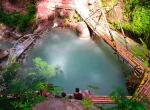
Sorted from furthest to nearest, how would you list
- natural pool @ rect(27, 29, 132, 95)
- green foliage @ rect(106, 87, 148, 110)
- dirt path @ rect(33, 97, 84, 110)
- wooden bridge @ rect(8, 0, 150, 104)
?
natural pool @ rect(27, 29, 132, 95), wooden bridge @ rect(8, 0, 150, 104), dirt path @ rect(33, 97, 84, 110), green foliage @ rect(106, 87, 148, 110)

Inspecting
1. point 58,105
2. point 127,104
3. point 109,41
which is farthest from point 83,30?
point 127,104

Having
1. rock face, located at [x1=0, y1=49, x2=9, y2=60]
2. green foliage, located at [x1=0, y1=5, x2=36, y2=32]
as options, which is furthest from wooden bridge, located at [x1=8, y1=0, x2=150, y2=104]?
green foliage, located at [x1=0, y1=5, x2=36, y2=32]

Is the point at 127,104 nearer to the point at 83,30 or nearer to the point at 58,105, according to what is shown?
the point at 58,105

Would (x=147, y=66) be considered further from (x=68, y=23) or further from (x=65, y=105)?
(x=68, y=23)

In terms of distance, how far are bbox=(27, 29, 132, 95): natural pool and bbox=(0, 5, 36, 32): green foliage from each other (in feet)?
7.48

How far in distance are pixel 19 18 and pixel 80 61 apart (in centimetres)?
669

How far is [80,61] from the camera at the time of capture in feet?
35.9

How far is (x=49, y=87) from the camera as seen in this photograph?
25.3 feet

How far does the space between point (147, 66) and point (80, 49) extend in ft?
14.4

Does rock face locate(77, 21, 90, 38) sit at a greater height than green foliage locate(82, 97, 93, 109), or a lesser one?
greater

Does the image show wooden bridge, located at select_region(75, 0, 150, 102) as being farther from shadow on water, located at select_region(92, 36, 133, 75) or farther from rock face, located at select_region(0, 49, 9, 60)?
rock face, located at select_region(0, 49, 9, 60)

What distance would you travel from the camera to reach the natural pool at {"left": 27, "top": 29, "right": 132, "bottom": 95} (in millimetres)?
9828

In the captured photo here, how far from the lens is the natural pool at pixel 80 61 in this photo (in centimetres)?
983

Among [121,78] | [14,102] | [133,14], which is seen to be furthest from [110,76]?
[14,102]
